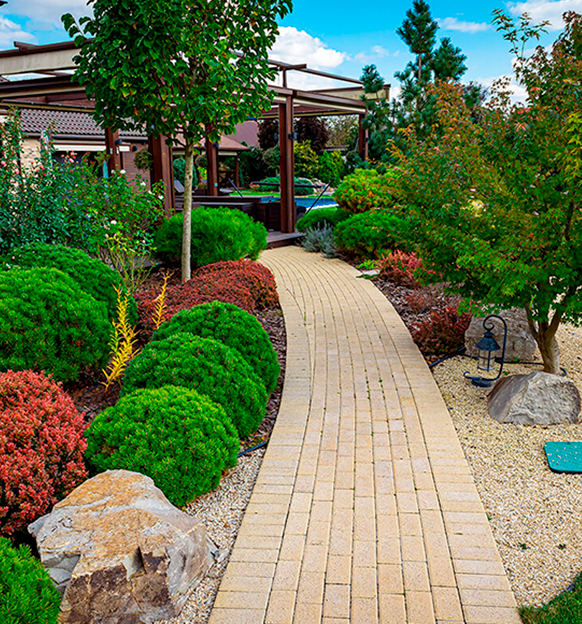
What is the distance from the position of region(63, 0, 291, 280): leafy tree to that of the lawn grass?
592 centimetres

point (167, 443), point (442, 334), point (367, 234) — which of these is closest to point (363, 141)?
point (367, 234)

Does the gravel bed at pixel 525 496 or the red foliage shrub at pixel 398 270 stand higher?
the red foliage shrub at pixel 398 270

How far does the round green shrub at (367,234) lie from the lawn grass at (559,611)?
844 centimetres

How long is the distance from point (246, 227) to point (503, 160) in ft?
18.3

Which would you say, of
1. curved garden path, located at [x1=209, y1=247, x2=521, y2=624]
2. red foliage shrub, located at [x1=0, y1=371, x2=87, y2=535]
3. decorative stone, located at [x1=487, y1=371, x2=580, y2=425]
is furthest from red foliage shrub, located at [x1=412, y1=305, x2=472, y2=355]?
red foliage shrub, located at [x1=0, y1=371, x2=87, y2=535]

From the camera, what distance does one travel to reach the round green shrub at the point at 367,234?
1073cm

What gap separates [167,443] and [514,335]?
13.0 ft

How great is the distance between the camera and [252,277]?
7.48 meters

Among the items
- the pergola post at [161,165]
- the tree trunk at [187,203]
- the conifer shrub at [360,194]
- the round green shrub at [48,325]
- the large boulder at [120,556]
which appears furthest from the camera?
A: the conifer shrub at [360,194]

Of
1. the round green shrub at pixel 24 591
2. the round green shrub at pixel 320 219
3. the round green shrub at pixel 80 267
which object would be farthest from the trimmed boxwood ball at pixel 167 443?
the round green shrub at pixel 320 219

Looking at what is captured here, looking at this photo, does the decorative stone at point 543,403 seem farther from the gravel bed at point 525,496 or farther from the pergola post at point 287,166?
the pergola post at point 287,166

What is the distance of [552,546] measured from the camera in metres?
2.92

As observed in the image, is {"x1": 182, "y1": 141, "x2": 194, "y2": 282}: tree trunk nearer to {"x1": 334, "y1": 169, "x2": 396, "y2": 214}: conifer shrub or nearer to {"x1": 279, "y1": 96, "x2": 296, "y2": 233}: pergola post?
{"x1": 334, "y1": 169, "x2": 396, "y2": 214}: conifer shrub

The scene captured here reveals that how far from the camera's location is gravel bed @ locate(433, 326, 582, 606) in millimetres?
2742
